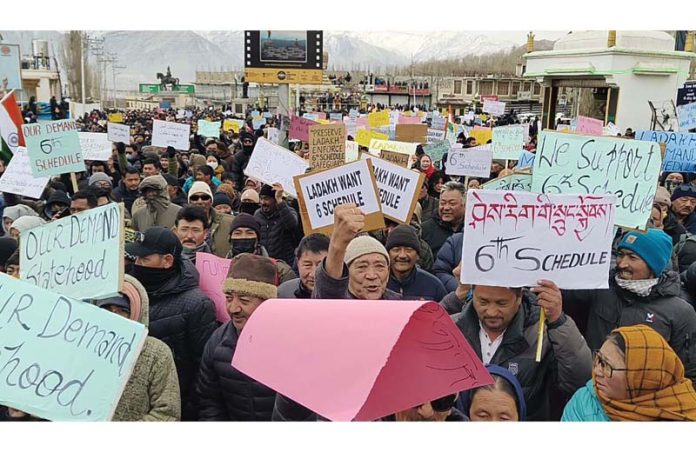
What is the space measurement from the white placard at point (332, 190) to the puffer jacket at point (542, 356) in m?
1.62

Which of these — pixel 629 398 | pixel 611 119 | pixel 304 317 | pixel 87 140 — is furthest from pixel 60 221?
pixel 611 119

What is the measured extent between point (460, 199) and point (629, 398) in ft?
11.7

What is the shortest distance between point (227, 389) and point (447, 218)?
321cm

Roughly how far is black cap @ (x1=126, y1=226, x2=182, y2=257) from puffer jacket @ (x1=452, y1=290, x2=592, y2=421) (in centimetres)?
154

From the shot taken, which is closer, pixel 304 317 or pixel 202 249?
pixel 304 317

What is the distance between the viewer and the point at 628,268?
3.55m

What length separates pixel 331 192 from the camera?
452 centimetres

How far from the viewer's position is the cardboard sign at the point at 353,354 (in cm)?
183

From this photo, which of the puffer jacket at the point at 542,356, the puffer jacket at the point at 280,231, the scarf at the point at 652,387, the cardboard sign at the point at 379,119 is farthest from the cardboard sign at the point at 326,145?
the cardboard sign at the point at 379,119

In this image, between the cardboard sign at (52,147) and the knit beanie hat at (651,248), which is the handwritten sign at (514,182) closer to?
the knit beanie hat at (651,248)

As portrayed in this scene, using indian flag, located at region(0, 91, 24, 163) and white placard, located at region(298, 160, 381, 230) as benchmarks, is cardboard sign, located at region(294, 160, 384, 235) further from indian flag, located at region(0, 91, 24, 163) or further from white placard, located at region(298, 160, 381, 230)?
indian flag, located at region(0, 91, 24, 163)

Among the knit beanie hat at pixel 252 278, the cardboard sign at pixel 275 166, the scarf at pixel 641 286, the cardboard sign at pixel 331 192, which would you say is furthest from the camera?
the cardboard sign at pixel 275 166

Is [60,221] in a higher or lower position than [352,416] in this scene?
higher

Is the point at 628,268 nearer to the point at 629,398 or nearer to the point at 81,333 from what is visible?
the point at 629,398
